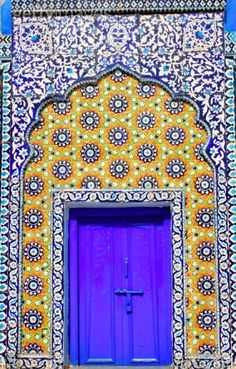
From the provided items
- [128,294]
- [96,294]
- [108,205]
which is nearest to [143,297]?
[128,294]

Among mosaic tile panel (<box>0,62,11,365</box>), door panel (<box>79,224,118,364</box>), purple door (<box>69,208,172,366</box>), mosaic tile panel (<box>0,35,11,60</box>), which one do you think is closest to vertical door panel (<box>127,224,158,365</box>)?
purple door (<box>69,208,172,366</box>)

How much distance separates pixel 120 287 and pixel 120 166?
1099mm

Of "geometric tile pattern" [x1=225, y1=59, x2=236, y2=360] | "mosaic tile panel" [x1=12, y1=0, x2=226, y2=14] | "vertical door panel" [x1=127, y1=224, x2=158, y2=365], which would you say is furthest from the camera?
"mosaic tile panel" [x1=12, y1=0, x2=226, y2=14]

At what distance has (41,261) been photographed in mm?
7016

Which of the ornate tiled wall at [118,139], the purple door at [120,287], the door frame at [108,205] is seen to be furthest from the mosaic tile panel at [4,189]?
the purple door at [120,287]

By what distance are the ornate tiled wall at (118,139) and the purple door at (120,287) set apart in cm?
25

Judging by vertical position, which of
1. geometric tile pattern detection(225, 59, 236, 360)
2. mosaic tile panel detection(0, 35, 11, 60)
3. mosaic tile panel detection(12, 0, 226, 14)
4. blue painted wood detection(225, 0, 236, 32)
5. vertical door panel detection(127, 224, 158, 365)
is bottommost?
vertical door panel detection(127, 224, 158, 365)

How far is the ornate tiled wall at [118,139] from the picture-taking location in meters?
6.94

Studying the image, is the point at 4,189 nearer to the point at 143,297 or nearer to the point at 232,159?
the point at 143,297

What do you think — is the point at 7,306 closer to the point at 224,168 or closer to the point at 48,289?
the point at 48,289

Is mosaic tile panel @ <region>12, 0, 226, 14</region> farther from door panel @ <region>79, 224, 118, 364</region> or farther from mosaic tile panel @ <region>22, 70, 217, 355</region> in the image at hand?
door panel @ <region>79, 224, 118, 364</region>

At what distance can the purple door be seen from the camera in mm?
7117

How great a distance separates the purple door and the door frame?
0.14 m

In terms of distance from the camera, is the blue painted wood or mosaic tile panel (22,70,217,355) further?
the blue painted wood
